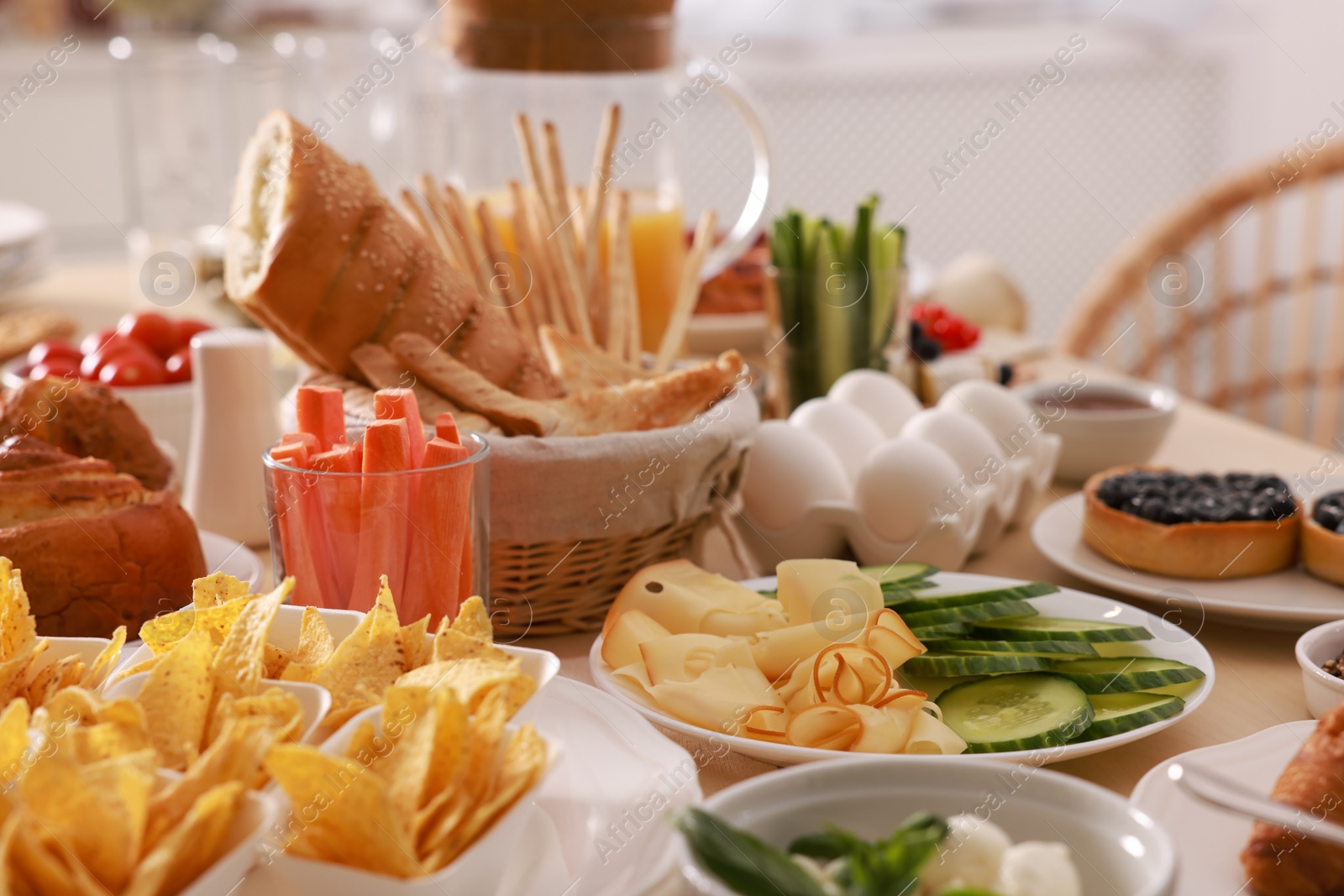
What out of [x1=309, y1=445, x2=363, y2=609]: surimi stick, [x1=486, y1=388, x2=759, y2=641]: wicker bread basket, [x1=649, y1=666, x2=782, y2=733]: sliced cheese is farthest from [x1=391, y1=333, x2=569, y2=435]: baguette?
[x1=649, y1=666, x2=782, y2=733]: sliced cheese

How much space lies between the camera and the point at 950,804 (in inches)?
22.2

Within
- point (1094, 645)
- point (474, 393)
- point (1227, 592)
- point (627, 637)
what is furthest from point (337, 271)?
point (1227, 592)

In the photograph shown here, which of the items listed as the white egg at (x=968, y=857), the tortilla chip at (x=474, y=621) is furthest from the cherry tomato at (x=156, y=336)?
the white egg at (x=968, y=857)

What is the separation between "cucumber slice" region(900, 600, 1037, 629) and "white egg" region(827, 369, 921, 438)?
33cm

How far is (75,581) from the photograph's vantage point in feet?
2.60

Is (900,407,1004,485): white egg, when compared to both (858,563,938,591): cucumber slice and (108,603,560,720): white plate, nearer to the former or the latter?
(858,563,938,591): cucumber slice

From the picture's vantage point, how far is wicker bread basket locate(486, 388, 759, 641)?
0.85 m

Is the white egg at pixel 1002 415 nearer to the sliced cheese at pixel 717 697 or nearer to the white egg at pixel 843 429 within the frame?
the white egg at pixel 843 429

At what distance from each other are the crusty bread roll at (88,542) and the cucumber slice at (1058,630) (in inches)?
21.2

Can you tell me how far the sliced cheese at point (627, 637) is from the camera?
77 centimetres

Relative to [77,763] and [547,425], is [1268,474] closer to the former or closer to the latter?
[547,425]

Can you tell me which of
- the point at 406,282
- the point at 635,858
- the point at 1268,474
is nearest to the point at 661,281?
the point at 406,282

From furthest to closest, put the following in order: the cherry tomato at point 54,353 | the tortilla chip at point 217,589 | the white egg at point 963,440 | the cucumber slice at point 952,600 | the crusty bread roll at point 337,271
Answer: the cherry tomato at point 54,353 < the white egg at point 963,440 < the crusty bread roll at point 337,271 < the cucumber slice at point 952,600 < the tortilla chip at point 217,589

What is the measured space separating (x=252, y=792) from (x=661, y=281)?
0.95 meters
